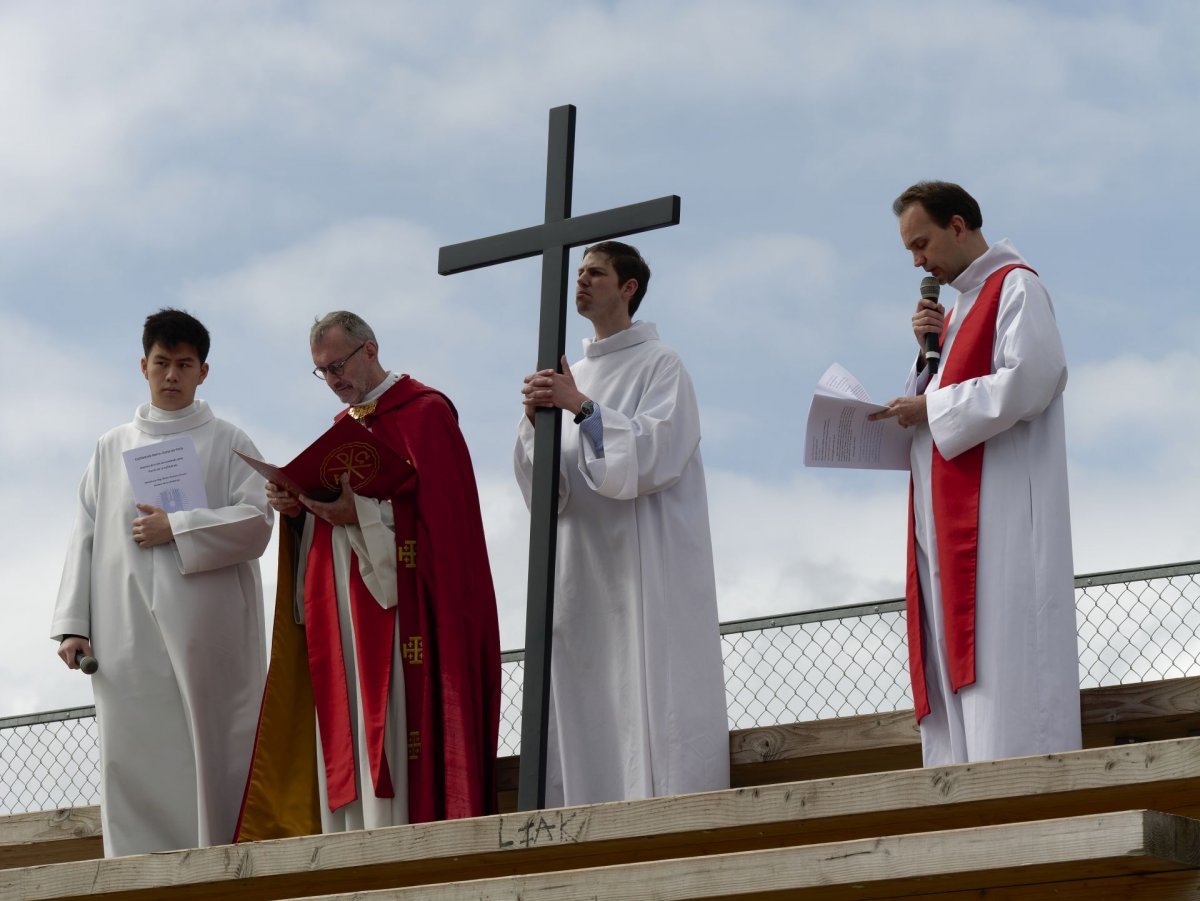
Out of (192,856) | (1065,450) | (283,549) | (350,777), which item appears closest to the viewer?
(192,856)

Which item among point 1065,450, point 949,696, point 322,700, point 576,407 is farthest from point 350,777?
point 1065,450

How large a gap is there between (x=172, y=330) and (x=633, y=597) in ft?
6.90

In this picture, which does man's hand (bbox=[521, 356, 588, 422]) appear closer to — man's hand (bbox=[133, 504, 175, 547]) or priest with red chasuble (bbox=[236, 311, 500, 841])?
priest with red chasuble (bbox=[236, 311, 500, 841])

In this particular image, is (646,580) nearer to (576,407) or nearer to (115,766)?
(576,407)

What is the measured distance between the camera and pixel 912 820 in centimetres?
474

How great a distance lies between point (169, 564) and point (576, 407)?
5.82ft

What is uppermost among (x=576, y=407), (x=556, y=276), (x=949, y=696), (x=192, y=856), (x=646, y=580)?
(x=556, y=276)

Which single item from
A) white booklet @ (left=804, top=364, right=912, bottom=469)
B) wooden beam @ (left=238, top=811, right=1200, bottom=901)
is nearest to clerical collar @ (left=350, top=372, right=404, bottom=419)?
white booklet @ (left=804, top=364, right=912, bottom=469)

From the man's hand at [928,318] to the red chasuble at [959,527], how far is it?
75 millimetres

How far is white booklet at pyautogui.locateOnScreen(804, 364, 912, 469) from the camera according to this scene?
19.2ft

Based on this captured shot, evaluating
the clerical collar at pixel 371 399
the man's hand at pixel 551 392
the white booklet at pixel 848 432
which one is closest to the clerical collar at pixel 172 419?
the clerical collar at pixel 371 399

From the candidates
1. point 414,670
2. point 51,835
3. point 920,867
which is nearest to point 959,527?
point 920,867

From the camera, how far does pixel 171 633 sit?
6.84 metres

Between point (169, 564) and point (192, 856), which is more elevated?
point (169, 564)
